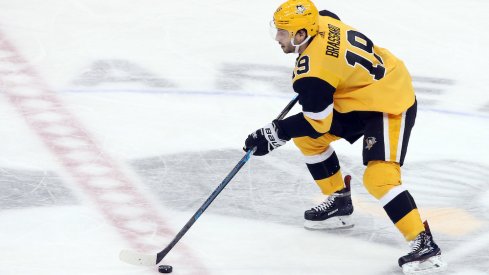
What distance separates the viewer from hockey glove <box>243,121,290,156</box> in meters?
4.53

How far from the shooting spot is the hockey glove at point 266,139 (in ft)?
14.9

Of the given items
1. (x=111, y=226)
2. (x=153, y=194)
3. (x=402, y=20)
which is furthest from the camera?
(x=402, y=20)

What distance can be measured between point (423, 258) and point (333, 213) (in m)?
0.60

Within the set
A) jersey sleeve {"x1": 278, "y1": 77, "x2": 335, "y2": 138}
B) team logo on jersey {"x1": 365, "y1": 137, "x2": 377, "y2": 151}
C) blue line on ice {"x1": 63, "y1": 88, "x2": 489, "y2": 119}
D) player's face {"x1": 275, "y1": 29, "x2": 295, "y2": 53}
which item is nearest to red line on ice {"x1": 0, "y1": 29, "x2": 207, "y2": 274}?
blue line on ice {"x1": 63, "y1": 88, "x2": 489, "y2": 119}

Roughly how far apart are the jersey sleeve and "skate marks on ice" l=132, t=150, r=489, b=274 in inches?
24.8

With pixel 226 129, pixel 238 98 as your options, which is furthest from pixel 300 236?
pixel 238 98

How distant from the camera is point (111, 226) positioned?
4.82m

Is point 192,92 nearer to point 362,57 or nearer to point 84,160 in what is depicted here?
point 84,160

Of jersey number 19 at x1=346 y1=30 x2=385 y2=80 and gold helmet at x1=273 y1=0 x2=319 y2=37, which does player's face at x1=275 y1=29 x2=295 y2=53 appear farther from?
jersey number 19 at x1=346 y1=30 x2=385 y2=80

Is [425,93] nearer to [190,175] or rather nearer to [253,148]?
[190,175]

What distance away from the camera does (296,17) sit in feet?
14.5

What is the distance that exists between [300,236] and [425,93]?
2.02 m

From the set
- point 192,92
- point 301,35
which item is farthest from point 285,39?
point 192,92

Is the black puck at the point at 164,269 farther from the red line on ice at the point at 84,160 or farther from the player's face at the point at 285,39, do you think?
the player's face at the point at 285,39
